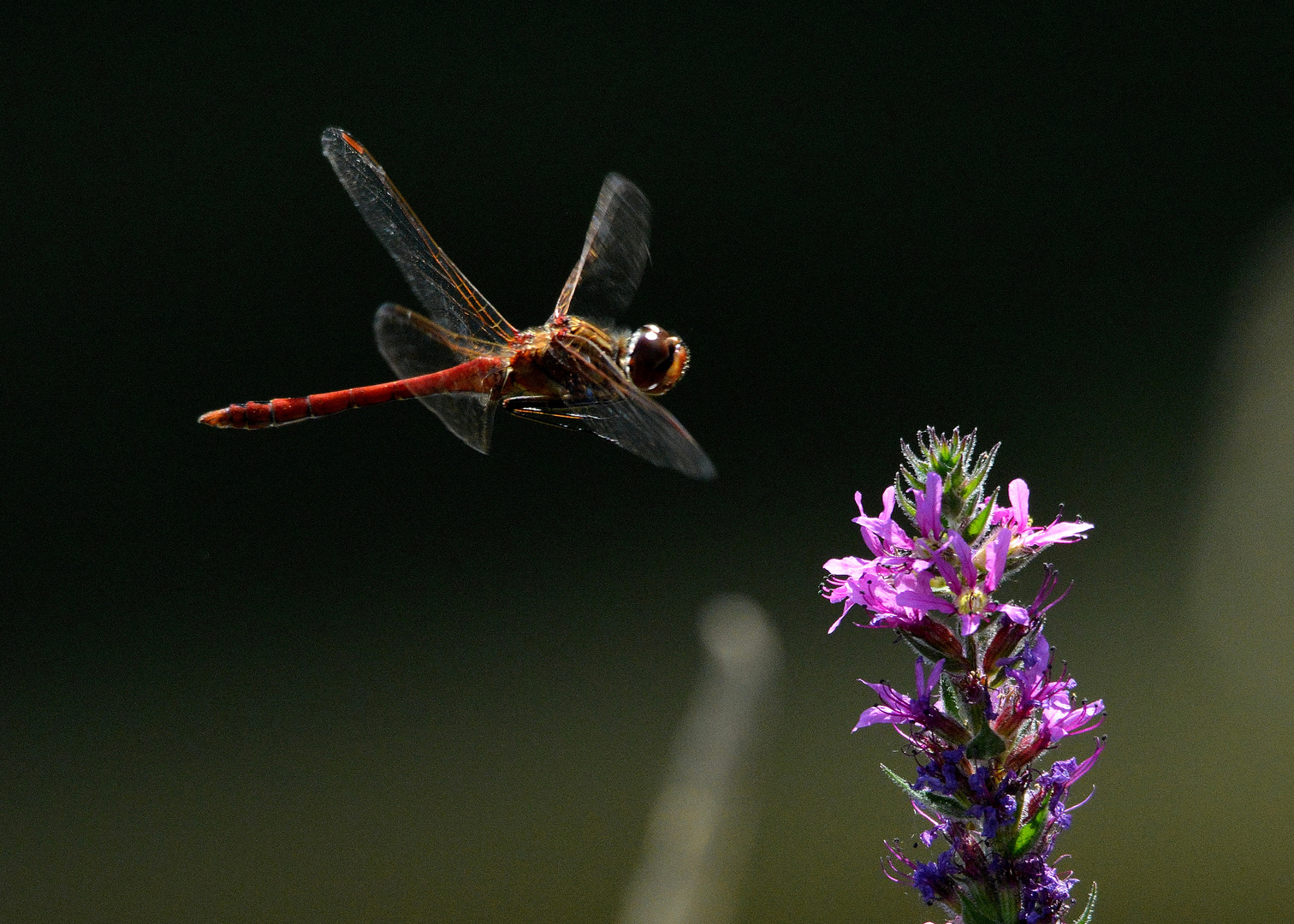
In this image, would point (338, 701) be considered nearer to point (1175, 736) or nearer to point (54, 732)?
point (54, 732)

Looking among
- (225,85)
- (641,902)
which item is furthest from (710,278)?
(641,902)

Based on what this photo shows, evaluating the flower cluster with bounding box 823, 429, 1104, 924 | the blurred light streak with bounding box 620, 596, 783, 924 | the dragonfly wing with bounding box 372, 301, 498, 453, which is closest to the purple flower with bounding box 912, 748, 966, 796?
the flower cluster with bounding box 823, 429, 1104, 924

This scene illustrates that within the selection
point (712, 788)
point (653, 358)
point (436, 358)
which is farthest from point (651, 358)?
point (712, 788)

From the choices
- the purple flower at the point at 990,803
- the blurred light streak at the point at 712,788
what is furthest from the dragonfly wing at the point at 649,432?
the blurred light streak at the point at 712,788

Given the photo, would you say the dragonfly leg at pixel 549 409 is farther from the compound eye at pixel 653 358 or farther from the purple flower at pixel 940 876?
the purple flower at pixel 940 876

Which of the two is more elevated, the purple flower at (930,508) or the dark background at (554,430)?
the dark background at (554,430)

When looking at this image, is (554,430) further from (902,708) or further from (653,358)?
(902,708)
